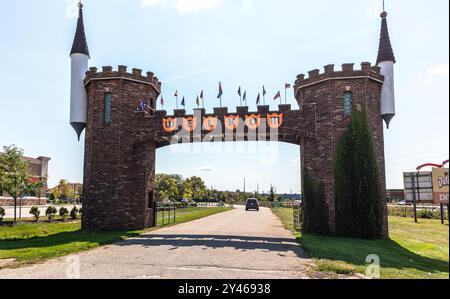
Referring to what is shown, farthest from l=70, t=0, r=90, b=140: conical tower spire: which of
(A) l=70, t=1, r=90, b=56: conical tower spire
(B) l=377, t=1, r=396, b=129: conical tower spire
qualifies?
(B) l=377, t=1, r=396, b=129: conical tower spire

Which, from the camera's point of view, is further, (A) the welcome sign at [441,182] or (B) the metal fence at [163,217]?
(B) the metal fence at [163,217]

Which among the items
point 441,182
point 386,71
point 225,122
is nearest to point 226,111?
point 225,122

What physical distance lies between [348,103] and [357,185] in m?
4.35

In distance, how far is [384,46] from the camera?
18.1 meters

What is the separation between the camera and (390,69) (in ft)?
58.3

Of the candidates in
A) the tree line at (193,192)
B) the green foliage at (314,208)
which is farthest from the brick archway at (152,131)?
the tree line at (193,192)

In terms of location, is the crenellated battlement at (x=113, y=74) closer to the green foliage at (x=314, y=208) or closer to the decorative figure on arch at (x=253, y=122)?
the decorative figure on arch at (x=253, y=122)

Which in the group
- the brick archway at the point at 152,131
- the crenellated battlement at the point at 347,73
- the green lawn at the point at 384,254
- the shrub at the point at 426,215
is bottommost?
the shrub at the point at 426,215

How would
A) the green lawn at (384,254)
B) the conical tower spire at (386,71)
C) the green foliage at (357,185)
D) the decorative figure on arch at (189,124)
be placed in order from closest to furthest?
the green lawn at (384,254) < the green foliage at (357,185) < the conical tower spire at (386,71) < the decorative figure on arch at (189,124)

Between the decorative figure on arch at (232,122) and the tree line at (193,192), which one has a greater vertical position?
the decorative figure on arch at (232,122)

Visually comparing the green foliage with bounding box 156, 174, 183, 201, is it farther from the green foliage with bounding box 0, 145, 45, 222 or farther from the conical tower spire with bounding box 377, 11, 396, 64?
the conical tower spire with bounding box 377, 11, 396, 64

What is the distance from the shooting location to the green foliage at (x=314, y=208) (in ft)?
53.8

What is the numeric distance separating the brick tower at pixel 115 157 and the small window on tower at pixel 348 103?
446 inches
